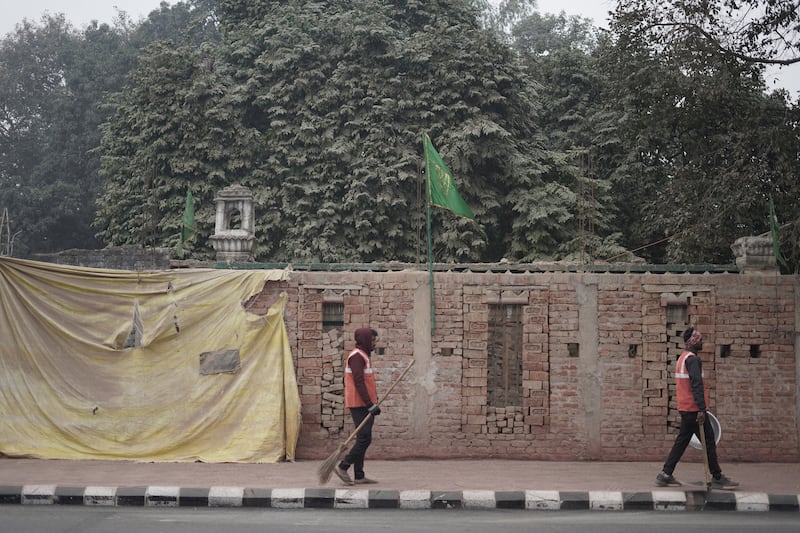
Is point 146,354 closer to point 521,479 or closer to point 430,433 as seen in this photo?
point 430,433

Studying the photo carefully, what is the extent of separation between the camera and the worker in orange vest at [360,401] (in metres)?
9.25

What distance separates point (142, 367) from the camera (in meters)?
11.3

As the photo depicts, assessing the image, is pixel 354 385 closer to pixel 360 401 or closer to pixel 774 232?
pixel 360 401

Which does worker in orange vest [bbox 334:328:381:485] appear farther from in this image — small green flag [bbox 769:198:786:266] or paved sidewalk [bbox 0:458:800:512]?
small green flag [bbox 769:198:786:266]

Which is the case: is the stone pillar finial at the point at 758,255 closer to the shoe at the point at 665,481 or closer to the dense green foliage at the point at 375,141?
the shoe at the point at 665,481

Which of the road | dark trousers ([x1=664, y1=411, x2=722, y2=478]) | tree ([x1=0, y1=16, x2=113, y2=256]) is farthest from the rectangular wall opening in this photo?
tree ([x1=0, y1=16, x2=113, y2=256])

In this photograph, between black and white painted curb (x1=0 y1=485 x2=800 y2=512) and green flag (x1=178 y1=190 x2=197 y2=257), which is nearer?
black and white painted curb (x1=0 y1=485 x2=800 y2=512)

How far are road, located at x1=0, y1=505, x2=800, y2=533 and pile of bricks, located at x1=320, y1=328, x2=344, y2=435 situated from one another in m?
3.01

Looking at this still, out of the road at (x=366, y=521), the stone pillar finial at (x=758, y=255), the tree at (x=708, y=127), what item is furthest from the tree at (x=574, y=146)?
the road at (x=366, y=521)

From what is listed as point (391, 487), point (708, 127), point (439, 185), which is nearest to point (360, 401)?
Answer: point (391, 487)

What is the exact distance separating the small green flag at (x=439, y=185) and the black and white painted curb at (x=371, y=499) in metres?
3.98

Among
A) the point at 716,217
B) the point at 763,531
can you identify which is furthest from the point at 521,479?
the point at 716,217

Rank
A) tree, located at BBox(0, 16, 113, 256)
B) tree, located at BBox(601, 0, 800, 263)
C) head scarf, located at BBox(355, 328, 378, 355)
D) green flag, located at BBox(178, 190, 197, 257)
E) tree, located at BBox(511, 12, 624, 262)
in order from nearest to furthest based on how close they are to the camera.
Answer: head scarf, located at BBox(355, 328, 378, 355), tree, located at BBox(601, 0, 800, 263), green flag, located at BBox(178, 190, 197, 257), tree, located at BBox(511, 12, 624, 262), tree, located at BBox(0, 16, 113, 256)

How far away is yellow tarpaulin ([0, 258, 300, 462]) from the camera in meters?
11.1
